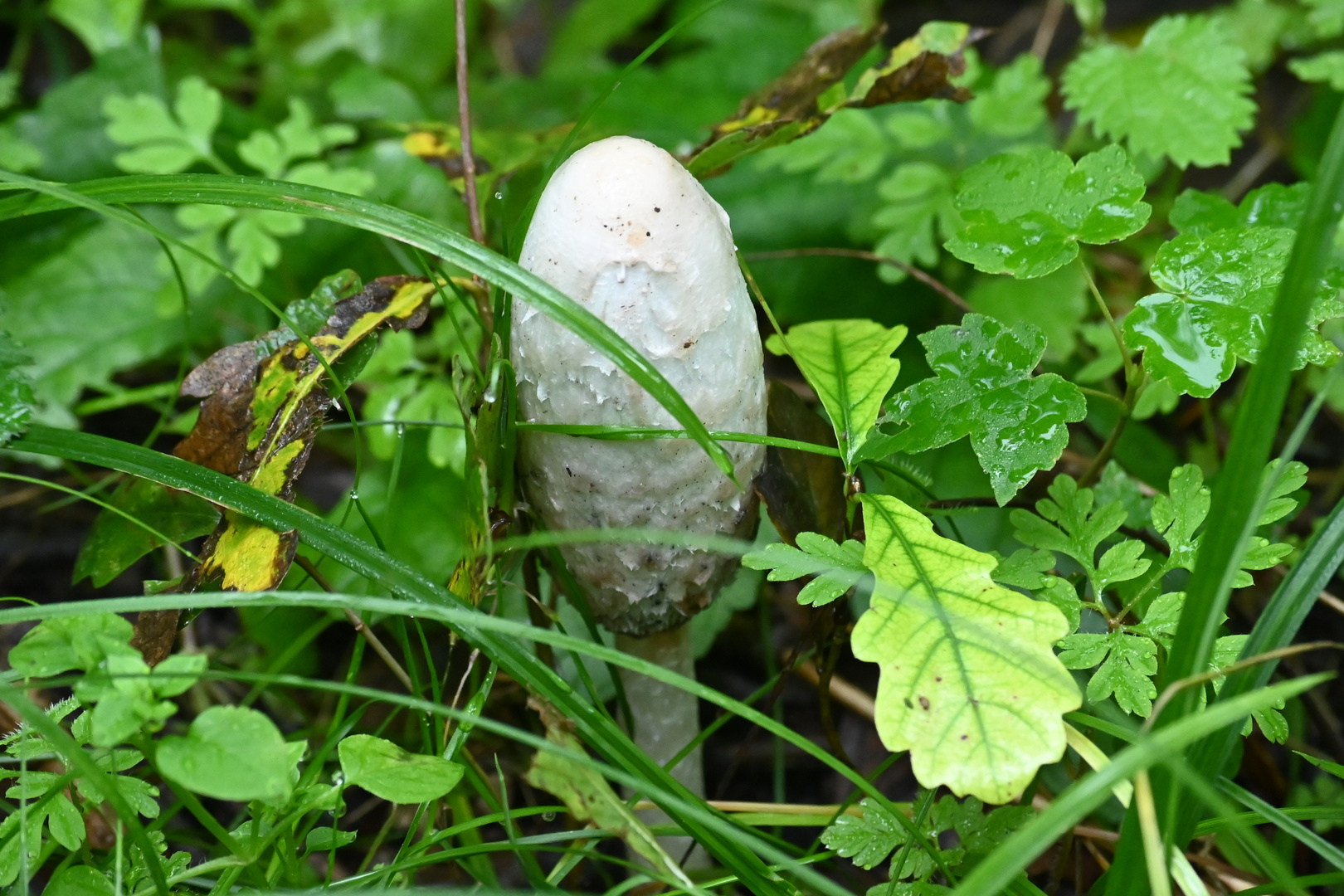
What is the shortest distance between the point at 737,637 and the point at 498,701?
0.51 meters

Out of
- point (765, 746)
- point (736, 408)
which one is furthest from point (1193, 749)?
point (765, 746)

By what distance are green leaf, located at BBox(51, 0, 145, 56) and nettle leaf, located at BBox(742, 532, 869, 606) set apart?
2.28 m

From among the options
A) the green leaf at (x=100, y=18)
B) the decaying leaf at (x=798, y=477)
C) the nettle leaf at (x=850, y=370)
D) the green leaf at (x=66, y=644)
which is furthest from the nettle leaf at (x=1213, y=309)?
the green leaf at (x=100, y=18)

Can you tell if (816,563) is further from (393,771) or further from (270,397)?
(270,397)

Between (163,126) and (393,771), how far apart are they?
1.56 metres

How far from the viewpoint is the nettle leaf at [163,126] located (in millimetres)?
2016

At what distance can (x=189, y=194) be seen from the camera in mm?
1178

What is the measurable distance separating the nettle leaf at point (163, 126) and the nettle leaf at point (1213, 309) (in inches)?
68.3

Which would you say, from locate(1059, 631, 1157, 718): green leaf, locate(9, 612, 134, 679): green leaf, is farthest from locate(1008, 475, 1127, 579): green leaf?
locate(9, 612, 134, 679): green leaf

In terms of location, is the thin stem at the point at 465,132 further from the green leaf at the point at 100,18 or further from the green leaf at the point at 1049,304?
the green leaf at the point at 100,18

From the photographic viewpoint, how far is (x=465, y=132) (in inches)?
56.5

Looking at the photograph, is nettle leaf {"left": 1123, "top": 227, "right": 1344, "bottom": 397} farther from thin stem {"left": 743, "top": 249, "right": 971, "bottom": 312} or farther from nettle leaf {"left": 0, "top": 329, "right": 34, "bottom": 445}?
nettle leaf {"left": 0, "top": 329, "right": 34, "bottom": 445}

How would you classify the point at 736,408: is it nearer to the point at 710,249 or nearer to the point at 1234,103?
the point at 710,249

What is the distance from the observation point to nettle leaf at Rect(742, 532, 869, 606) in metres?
1.03
